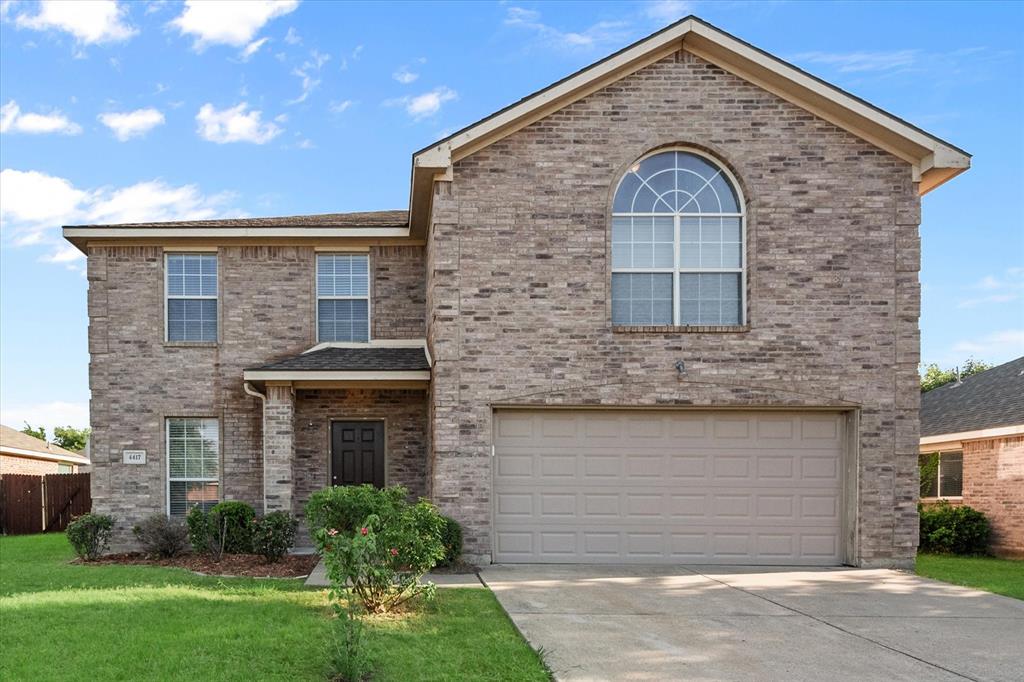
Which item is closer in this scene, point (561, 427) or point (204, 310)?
point (561, 427)

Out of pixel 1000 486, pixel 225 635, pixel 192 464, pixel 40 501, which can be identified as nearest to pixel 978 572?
pixel 1000 486

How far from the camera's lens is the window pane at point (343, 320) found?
1488cm

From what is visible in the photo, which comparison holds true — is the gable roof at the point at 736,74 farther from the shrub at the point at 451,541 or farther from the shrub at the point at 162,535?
the shrub at the point at 162,535

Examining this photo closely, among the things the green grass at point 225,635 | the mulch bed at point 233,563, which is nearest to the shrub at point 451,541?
the green grass at point 225,635

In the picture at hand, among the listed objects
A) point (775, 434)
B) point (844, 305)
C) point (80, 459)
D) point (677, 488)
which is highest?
point (844, 305)

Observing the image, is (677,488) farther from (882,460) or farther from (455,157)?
(455,157)

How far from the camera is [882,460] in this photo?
467 inches

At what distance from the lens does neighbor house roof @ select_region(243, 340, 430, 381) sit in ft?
42.6

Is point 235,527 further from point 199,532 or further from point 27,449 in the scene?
point 27,449

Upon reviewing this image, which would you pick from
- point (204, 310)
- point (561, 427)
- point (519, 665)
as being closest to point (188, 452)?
point (204, 310)

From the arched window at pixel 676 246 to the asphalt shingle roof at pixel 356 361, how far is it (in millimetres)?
3694

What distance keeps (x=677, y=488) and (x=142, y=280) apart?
10148 millimetres

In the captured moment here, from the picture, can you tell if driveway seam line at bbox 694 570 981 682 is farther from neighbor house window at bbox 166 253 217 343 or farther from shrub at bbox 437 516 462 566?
neighbor house window at bbox 166 253 217 343

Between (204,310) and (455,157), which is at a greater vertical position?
(455,157)
